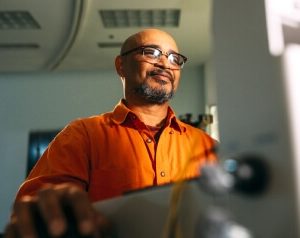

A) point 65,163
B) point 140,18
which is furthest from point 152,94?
point 140,18

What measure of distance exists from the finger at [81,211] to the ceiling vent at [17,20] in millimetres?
2892

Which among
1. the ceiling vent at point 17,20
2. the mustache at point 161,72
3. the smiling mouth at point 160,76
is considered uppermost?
the ceiling vent at point 17,20

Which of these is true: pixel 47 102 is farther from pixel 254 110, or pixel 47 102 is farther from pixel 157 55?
pixel 254 110

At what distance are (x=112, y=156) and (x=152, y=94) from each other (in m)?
0.35

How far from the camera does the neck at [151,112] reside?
1448mm

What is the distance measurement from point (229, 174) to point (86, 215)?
0.57 ft

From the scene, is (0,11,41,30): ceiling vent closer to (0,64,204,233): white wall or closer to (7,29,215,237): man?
(0,64,204,233): white wall

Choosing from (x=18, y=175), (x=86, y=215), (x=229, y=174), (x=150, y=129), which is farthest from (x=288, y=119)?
(x=18, y=175)

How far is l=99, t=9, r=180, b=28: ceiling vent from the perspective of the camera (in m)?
3.05

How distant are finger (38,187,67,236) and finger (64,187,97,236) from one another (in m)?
0.01

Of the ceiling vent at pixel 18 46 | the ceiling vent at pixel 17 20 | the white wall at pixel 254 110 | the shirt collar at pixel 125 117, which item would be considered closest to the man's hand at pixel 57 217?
the white wall at pixel 254 110

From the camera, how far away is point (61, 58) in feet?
12.7

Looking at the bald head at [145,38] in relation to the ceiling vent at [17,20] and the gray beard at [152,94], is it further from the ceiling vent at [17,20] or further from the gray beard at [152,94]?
the ceiling vent at [17,20]

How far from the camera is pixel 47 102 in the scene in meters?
4.20
